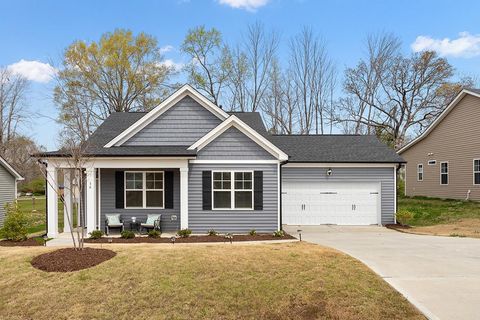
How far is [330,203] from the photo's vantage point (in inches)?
693

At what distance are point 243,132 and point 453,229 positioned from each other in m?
9.78

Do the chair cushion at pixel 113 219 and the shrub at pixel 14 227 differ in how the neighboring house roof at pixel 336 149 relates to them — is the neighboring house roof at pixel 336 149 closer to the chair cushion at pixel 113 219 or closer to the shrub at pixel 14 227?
the chair cushion at pixel 113 219

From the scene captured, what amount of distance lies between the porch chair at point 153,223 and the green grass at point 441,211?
39.5 ft

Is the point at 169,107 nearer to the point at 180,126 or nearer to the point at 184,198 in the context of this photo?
the point at 180,126

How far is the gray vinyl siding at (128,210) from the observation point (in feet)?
47.4

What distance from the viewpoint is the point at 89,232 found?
1304 cm

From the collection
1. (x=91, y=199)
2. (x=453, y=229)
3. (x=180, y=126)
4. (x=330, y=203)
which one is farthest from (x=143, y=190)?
(x=453, y=229)

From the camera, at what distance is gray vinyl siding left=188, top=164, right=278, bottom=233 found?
1395 cm

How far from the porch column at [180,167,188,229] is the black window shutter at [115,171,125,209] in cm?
248

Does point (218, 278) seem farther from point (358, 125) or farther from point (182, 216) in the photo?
point (358, 125)

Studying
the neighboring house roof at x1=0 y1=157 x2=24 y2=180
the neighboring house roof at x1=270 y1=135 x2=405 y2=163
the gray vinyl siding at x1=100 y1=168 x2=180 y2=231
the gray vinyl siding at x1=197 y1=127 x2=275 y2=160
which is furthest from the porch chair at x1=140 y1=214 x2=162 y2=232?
the neighboring house roof at x1=0 y1=157 x2=24 y2=180

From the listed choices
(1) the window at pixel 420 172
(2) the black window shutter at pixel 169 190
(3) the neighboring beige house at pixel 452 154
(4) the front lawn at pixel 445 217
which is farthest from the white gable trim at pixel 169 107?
(1) the window at pixel 420 172

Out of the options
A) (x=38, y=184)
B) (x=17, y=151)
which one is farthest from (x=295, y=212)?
(x=17, y=151)

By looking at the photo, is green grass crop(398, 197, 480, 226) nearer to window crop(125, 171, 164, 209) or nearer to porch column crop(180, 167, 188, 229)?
porch column crop(180, 167, 188, 229)
